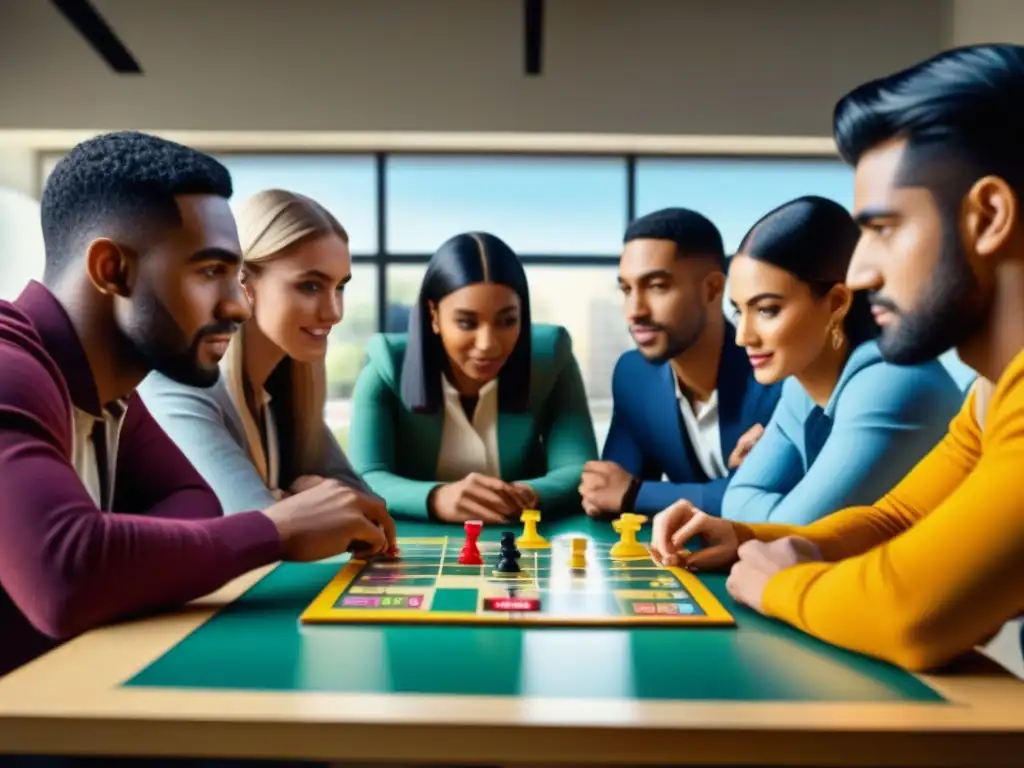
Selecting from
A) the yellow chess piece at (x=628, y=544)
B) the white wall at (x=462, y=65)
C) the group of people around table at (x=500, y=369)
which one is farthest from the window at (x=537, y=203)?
the yellow chess piece at (x=628, y=544)

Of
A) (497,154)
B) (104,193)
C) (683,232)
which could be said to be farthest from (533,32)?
(104,193)

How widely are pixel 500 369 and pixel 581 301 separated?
3121 mm

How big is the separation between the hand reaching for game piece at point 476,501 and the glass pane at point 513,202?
11.2 feet

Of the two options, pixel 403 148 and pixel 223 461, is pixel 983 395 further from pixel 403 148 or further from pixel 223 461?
pixel 403 148

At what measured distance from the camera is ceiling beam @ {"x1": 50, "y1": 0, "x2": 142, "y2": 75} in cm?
310

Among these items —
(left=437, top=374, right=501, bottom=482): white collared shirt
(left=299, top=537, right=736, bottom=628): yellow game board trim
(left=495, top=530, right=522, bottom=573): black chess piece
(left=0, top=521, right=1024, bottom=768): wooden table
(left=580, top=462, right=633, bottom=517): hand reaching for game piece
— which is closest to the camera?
(left=0, top=521, right=1024, bottom=768): wooden table

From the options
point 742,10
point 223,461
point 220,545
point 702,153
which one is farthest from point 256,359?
point 702,153

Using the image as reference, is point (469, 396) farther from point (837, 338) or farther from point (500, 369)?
point (837, 338)

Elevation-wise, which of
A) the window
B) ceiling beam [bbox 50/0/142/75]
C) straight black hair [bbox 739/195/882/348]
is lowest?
straight black hair [bbox 739/195/882/348]

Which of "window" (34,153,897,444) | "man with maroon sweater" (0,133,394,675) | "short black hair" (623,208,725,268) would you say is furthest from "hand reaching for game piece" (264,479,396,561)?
Answer: "window" (34,153,897,444)

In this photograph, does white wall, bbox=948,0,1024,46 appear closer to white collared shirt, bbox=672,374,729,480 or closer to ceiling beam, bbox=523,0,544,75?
white collared shirt, bbox=672,374,729,480

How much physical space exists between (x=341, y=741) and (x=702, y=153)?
4805 millimetres

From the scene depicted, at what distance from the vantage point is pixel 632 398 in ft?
7.86

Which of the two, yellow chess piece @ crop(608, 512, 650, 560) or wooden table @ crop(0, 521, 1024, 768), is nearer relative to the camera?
wooden table @ crop(0, 521, 1024, 768)
